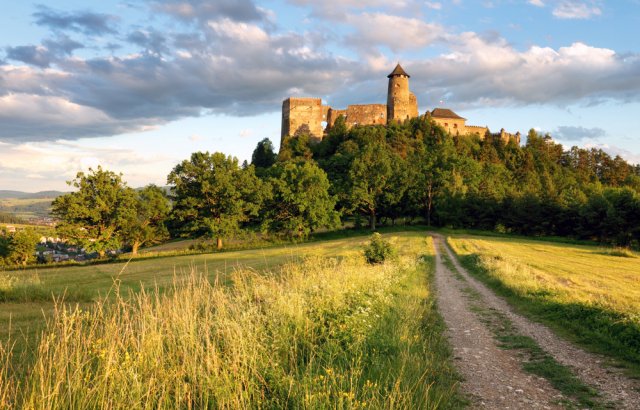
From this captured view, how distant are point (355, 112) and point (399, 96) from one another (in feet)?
38.9

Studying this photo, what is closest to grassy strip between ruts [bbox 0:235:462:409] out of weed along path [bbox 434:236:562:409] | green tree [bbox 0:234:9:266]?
weed along path [bbox 434:236:562:409]

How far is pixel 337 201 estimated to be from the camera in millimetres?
70312

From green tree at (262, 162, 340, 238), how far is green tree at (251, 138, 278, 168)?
4311 centimetres

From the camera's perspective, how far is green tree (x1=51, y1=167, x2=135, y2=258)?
49.8m

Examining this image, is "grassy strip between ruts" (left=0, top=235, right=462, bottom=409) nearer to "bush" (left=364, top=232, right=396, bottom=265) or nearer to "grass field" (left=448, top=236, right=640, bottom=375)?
"grass field" (left=448, top=236, right=640, bottom=375)

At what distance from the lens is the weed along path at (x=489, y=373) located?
672 centimetres

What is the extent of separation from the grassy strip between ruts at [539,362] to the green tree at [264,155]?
95694 mm

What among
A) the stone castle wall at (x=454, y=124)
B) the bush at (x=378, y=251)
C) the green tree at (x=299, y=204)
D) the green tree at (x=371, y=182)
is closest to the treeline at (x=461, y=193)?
the green tree at (x=371, y=182)

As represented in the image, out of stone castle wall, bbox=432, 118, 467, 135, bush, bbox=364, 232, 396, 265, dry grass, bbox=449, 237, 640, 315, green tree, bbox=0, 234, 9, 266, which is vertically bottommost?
green tree, bbox=0, 234, 9, 266

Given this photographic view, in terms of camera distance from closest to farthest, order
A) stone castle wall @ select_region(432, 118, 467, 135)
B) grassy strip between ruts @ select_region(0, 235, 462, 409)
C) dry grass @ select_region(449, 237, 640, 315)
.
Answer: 1. grassy strip between ruts @ select_region(0, 235, 462, 409)
2. dry grass @ select_region(449, 237, 640, 315)
3. stone castle wall @ select_region(432, 118, 467, 135)

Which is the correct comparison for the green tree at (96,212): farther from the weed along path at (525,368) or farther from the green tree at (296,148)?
the weed along path at (525,368)

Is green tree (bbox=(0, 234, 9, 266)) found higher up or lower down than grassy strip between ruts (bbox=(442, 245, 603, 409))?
lower down

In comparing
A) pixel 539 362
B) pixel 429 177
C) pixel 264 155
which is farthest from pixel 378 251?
pixel 264 155

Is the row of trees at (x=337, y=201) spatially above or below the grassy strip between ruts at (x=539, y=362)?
above
